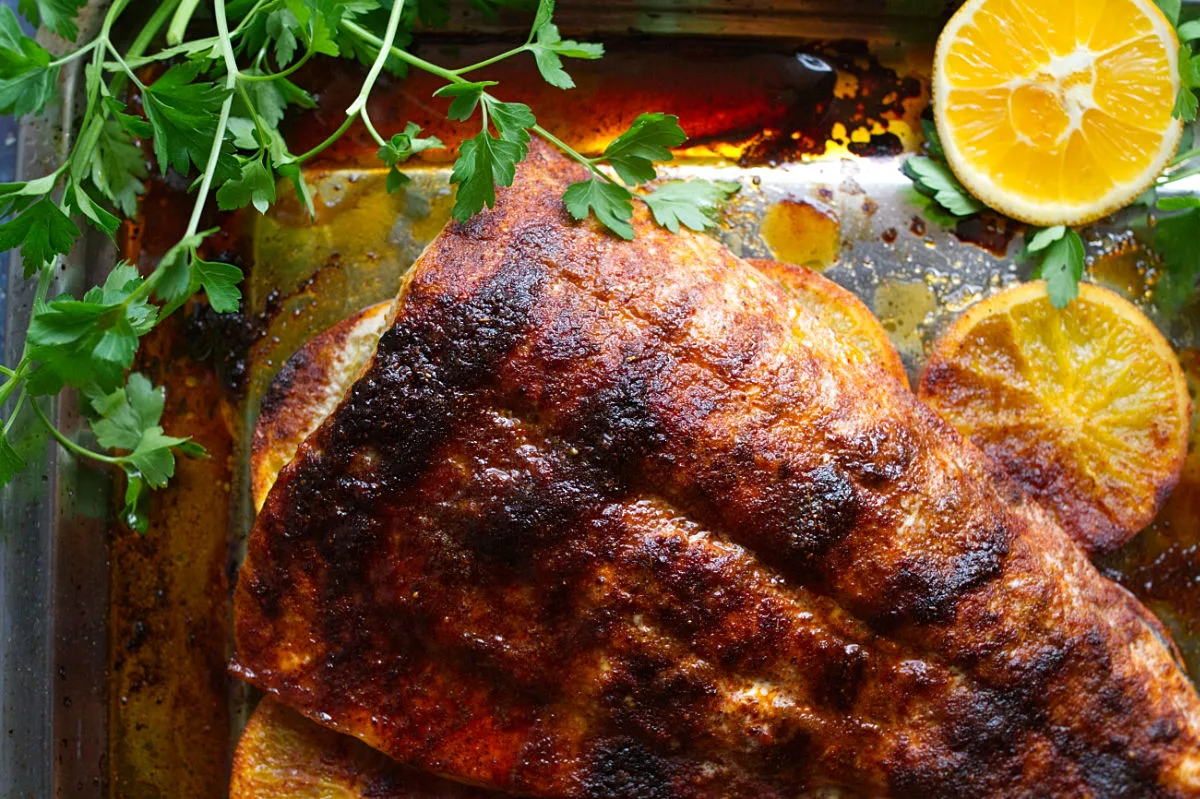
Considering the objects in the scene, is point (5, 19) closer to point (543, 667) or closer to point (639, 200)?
point (639, 200)

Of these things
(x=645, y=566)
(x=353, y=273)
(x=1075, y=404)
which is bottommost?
(x=645, y=566)

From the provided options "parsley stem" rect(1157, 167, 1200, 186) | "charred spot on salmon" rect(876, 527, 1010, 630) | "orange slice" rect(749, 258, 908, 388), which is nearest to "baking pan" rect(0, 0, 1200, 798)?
"parsley stem" rect(1157, 167, 1200, 186)

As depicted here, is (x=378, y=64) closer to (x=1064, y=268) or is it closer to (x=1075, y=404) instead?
(x=1064, y=268)

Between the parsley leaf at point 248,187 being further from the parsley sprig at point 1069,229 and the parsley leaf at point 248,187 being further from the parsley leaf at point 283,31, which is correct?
the parsley sprig at point 1069,229

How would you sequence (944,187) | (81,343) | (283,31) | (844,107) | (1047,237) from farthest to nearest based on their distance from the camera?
1. (844,107)
2. (944,187)
3. (1047,237)
4. (283,31)
5. (81,343)

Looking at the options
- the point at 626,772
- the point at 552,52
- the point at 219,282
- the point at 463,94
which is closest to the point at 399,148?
the point at 463,94

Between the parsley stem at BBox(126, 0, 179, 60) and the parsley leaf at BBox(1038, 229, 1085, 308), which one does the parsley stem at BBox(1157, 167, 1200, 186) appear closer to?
the parsley leaf at BBox(1038, 229, 1085, 308)

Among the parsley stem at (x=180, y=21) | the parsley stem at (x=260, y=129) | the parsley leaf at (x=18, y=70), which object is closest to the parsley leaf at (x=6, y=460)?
the parsley leaf at (x=18, y=70)
